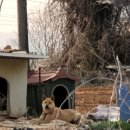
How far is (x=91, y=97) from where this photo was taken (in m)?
15.9

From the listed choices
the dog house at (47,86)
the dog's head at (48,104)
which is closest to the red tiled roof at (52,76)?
the dog house at (47,86)

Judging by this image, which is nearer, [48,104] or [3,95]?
[48,104]

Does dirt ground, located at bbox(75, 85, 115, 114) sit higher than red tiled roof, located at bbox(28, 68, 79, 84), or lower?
lower

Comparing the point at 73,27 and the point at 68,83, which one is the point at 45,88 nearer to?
A: the point at 68,83

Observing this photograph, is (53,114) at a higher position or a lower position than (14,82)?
lower

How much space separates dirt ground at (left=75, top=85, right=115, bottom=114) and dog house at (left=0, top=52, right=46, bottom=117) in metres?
1.92

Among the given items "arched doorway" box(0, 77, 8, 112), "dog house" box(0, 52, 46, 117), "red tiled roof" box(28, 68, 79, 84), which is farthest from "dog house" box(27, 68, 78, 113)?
"arched doorway" box(0, 77, 8, 112)

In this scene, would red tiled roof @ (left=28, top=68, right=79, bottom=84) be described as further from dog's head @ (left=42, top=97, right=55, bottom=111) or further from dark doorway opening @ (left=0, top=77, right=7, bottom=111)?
dog's head @ (left=42, top=97, right=55, bottom=111)

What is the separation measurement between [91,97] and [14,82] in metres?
2.62

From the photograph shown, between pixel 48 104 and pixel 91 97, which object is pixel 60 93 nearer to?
pixel 91 97

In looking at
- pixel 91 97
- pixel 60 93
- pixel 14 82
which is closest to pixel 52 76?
pixel 14 82

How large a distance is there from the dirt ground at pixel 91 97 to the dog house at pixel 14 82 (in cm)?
192

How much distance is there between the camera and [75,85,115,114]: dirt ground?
51.9ft

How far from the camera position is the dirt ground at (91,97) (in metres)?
15.8
